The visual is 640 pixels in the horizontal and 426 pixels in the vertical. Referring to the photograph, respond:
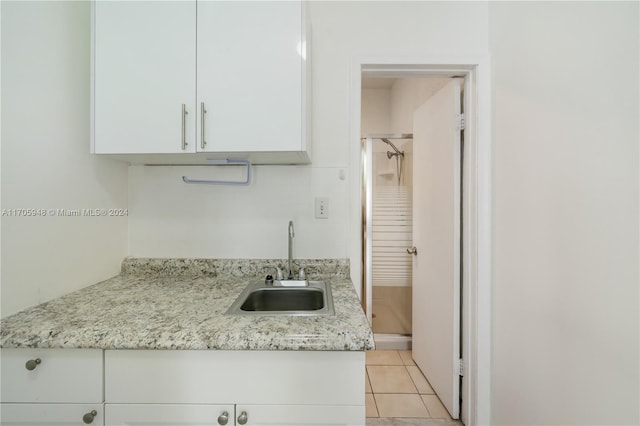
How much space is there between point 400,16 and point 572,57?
870 mm

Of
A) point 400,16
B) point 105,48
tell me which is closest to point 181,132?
point 105,48

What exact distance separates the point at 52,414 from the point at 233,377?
54cm

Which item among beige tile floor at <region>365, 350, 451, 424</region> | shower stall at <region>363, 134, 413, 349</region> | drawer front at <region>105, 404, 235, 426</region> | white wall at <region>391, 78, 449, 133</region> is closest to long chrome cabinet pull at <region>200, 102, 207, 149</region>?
drawer front at <region>105, 404, 235, 426</region>

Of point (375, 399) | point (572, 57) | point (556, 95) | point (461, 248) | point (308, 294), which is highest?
point (572, 57)

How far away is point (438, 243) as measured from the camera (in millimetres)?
1790

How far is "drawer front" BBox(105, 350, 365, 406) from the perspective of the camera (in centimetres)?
82

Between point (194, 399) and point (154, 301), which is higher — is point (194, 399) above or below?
below

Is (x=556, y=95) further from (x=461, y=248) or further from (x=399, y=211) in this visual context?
(x=399, y=211)

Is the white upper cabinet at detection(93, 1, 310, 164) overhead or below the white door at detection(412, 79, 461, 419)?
overhead

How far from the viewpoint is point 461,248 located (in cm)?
162

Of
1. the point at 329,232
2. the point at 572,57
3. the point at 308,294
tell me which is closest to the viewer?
the point at 572,57

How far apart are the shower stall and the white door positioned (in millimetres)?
372

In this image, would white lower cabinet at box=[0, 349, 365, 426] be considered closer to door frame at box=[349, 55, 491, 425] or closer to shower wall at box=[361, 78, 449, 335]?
door frame at box=[349, 55, 491, 425]

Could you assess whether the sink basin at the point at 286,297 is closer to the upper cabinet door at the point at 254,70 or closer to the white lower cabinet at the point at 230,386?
the white lower cabinet at the point at 230,386
